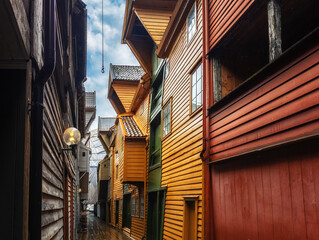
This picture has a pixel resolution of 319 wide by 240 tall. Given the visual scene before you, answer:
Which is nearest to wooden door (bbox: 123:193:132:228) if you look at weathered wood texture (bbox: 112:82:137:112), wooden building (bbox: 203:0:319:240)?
weathered wood texture (bbox: 112:82:137:112)

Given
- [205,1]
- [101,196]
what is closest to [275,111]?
[205,1]

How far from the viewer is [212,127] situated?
24.0 feet

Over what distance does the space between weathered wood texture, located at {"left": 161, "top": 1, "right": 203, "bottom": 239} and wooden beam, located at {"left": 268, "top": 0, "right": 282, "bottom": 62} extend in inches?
130

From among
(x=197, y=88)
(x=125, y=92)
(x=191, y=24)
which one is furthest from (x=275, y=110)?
(x=125, y=92)

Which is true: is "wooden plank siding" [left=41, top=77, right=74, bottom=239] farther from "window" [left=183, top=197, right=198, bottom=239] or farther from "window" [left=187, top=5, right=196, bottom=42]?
"window" [left=187, top=5, right=196, bottom=42]

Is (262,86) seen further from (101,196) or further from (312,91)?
(101,196)

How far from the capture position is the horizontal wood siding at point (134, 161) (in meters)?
16.7

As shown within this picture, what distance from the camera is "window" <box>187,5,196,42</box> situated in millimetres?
9562

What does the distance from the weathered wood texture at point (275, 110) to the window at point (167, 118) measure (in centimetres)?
521

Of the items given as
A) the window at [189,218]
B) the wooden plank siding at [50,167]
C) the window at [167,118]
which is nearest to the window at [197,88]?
the window at [189,218]

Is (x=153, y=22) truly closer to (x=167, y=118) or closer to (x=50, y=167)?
(x=167, y=118)

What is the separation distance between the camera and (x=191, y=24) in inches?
389

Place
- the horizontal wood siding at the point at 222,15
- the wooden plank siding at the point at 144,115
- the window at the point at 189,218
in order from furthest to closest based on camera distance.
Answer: the wooden plank siding at the point at 144,115 < the window at the point at 189,218 < the horizontal wood siding at the point at 222,15

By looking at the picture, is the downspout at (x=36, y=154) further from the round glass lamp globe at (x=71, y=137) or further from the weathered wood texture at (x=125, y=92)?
the weathered wood texture at (x=125, y=92)
